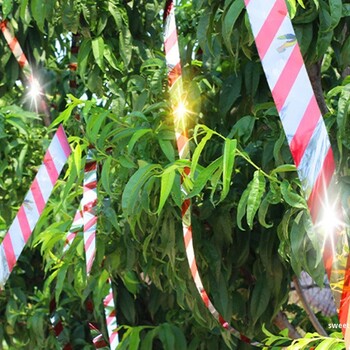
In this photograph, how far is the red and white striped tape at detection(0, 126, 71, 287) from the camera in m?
2.89

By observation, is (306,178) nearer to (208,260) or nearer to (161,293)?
(208,260)

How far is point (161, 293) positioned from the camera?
11.0 ft

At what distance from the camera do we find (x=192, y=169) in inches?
84.7

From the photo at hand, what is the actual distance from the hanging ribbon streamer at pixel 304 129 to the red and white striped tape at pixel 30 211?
3.57 ft

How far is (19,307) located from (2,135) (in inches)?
30.7

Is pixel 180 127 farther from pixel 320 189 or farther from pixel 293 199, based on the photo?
pixel 320 189

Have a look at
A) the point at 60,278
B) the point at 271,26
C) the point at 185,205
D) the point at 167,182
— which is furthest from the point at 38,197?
the point at 271,26

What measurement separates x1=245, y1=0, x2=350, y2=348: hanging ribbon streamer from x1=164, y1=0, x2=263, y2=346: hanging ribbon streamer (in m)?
0.55

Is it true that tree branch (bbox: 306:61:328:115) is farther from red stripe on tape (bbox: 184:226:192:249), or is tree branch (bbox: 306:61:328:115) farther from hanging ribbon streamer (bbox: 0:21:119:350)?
hanging ribbon streamer (bbox: 0:21:119:350)

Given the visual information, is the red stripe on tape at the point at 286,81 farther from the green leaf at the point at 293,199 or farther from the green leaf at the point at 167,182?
the green leaf at the point at 167,182

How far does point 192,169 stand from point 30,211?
966mm

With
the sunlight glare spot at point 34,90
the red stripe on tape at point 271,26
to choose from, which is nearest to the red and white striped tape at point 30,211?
the red stripe on tape at point 271,26

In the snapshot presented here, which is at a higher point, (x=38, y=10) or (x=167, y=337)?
(x=38, y=10)

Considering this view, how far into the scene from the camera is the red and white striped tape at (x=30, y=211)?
289 centimetres
